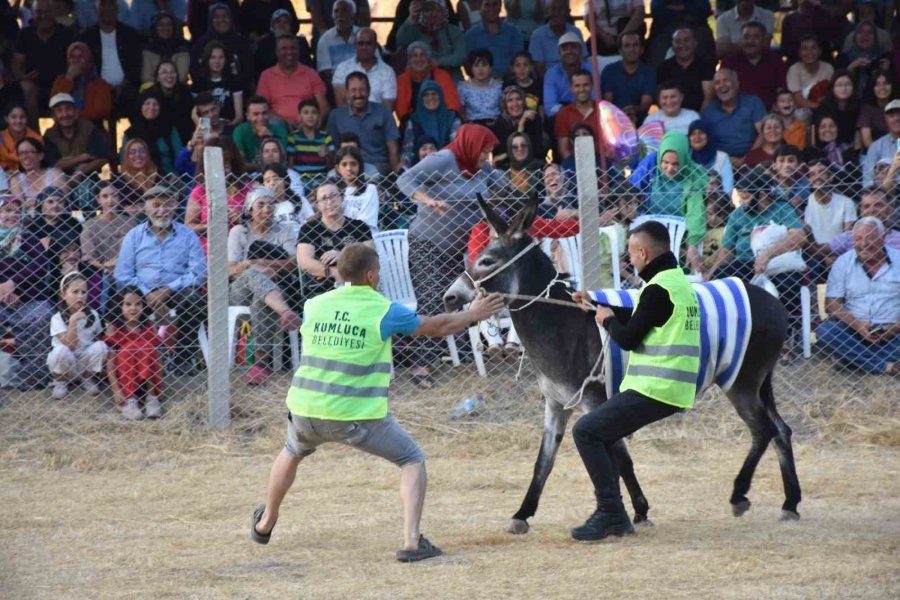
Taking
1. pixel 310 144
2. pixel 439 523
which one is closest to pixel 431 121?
pixel 310 144

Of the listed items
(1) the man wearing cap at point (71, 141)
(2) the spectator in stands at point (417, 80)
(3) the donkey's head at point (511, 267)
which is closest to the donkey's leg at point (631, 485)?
(3) the donkey's head at point (511, 267)

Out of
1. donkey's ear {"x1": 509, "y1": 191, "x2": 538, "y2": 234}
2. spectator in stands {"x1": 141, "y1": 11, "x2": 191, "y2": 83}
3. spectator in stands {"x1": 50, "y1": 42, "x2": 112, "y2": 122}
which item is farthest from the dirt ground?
spectator in stands {"x1": 141, "y1": 11, "x2": 191, "y2": 83}

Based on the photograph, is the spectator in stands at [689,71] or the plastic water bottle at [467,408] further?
the spectator in stands at [689,71]

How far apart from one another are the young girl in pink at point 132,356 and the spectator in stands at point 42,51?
4033 mm

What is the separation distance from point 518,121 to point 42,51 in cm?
489

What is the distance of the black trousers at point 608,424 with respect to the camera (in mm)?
6723

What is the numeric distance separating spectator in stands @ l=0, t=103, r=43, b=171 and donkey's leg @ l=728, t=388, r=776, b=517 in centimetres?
739

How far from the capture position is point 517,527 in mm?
7273

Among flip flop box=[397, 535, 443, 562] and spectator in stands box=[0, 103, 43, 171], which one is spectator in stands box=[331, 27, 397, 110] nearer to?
spectator in stands box=[0, 103, 43, 171]

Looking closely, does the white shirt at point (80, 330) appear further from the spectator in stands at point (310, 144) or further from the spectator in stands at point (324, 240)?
the spectator in stands at point (310, 144)

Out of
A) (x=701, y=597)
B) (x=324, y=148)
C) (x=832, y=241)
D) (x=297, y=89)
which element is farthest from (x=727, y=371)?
(x=297, y=89)

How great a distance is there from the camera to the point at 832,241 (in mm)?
11008

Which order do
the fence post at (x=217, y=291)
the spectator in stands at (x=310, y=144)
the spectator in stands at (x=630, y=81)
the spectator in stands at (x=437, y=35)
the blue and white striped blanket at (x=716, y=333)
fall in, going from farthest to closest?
Result: the spectator in stands at (x=437, y=35)
the spectator in stands at (x=630, y=81)
the spectator in stands at (x=310, y=144)
the fence post at (x=217, y=291)
the blue and white striped blanket at (x=716, y=333)

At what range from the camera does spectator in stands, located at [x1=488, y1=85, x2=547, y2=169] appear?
12.6 meters
